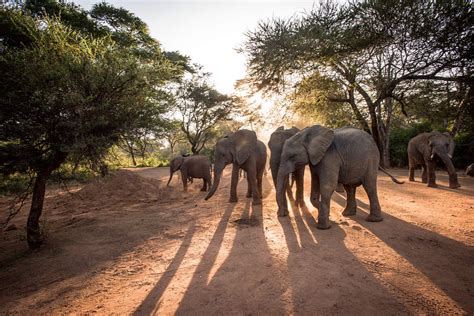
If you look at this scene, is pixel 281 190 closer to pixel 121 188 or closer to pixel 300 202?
pixel 300 202

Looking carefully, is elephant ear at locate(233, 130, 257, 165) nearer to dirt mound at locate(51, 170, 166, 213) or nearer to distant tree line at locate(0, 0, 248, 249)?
distant tree line at locate(0, 0, 248, 249)

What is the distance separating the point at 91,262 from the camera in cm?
430

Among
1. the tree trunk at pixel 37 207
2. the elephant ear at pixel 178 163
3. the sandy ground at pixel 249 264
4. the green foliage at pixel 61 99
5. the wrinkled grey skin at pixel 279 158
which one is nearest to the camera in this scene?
the sandy ground at pixel 249 264

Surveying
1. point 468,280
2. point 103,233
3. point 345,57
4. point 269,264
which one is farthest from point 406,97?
point 103,233

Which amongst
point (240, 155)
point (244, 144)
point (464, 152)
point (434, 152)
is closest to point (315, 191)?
point (240, 155)

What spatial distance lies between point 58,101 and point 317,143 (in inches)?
203

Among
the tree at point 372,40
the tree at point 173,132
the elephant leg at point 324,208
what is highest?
the tree at point 372,40

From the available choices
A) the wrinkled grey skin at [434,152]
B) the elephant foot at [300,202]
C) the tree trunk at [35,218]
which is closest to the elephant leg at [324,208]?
the elephant foot at [300,202]

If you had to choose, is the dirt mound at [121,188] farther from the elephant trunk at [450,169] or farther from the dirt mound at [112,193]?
the elephant trunk at [450,169]

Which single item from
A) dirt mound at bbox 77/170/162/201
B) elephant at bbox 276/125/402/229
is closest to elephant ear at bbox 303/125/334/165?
elephant at bbox 276/125/402/229

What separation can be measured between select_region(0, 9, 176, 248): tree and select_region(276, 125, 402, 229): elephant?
3714 millimetres

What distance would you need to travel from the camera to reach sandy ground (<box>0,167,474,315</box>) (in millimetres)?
2746

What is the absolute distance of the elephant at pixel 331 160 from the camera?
497cm

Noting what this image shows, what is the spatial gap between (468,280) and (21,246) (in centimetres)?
835
